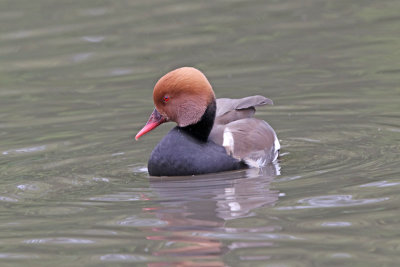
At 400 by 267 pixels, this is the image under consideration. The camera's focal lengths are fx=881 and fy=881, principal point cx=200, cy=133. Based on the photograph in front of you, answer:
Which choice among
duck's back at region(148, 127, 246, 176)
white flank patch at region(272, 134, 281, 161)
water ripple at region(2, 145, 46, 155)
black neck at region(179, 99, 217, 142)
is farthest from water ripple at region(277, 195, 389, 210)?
water ripple at region(2, 145, 46, 155)

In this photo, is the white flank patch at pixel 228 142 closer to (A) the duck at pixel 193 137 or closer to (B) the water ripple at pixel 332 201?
(A) the duck at pixel 193 137

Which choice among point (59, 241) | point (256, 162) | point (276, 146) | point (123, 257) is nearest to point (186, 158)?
point (256, 162)

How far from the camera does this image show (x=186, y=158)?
8.00 meters

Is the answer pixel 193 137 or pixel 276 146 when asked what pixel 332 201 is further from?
pixel 276 146

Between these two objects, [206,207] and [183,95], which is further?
[183,95]

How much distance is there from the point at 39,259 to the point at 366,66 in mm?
6804

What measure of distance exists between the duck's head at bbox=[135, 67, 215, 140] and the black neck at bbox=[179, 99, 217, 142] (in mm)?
37

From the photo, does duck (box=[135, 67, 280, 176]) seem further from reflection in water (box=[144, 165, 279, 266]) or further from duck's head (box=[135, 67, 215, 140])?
reflection in water (box=[144, 165, 279, 266])

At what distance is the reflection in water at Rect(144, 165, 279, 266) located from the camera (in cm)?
577

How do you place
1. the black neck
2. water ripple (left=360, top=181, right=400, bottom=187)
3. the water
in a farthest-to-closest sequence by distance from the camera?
the black neck → water ripple (left=360, top=181, right=400, bottom=187) → the water

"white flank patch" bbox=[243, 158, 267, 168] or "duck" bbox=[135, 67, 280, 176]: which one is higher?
"duck" bbox=[135, 67, 280, 176]

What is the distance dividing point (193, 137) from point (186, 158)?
30 cm

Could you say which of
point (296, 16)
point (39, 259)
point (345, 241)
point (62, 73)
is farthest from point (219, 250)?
point (296, 16)

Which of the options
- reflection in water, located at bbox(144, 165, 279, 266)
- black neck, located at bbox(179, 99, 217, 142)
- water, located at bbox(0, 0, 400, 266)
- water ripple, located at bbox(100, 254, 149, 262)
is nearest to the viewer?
water ripple, located at bbox(100, 254, 149, 262)
